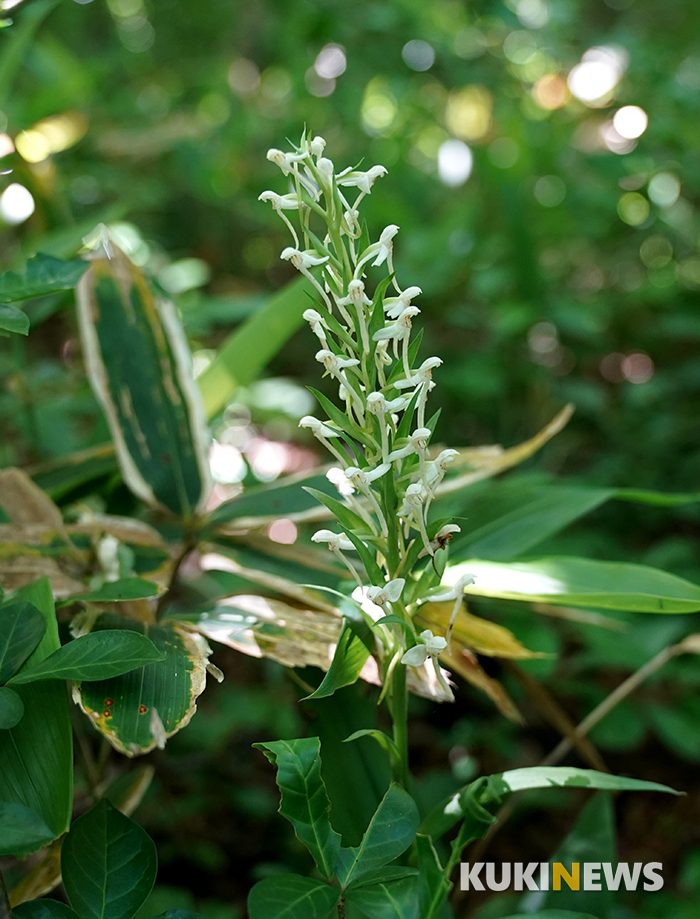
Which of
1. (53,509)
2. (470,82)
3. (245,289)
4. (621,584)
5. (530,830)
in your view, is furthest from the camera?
(245,289)

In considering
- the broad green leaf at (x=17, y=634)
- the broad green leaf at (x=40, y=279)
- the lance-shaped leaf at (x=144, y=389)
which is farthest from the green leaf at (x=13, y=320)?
the lance-shaped leaf at (x=144, y=389)

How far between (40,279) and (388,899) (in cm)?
44

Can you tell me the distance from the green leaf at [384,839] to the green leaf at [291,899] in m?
0.01

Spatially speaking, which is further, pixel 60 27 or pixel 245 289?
pixel 60 27

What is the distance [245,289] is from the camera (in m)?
1.98

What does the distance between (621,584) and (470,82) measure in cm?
157

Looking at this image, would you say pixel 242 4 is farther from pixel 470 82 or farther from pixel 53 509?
pixel 53 509

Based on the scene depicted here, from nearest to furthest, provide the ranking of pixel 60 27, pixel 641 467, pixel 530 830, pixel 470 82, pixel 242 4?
pixel 530 830
pixel 641 467
pixel 470 82
pixel 242 4
pixel 60 27

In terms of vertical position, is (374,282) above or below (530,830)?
→ above

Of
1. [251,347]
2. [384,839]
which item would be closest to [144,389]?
[251,347]

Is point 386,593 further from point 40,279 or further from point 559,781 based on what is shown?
point 40,279

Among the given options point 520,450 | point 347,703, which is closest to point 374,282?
point 520,450

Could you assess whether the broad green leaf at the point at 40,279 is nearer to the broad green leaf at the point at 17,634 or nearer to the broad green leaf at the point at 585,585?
the broad green leaf at the point at 17,634

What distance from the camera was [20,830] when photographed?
0.39 m
